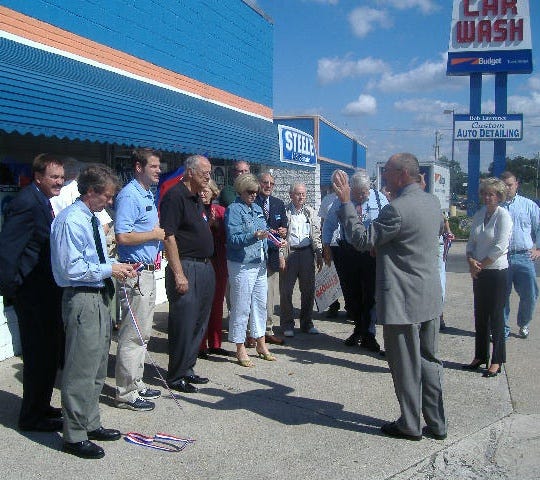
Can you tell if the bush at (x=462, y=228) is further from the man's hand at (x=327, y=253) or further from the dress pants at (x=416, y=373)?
the dress pants at (x=416, y=373)

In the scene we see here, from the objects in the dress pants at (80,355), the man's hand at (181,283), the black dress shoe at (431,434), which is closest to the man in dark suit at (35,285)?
the dress pants at (80,355)

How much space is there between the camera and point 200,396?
5.05 metres

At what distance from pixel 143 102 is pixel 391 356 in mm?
5444

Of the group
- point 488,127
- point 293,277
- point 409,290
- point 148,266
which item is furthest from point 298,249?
point 488,127

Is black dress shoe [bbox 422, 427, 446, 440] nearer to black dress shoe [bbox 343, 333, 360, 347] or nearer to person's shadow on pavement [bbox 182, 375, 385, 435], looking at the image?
person's shadow on pavement [bbox 182, 375, 385, 435]

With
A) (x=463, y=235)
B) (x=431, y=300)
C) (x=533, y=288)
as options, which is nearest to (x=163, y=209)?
(x=431, y=300)

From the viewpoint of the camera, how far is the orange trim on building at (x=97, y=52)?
7.36 metres

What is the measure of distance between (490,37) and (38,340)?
21.6 metres

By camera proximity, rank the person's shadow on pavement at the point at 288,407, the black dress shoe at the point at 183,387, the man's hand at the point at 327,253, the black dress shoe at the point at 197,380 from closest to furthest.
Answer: the person's shadow on pavement at the point at 288,407
the black dress shoe at the point at 183,387
the black dress shoe at the point at 197,380
the man's hand at the point at 327,253

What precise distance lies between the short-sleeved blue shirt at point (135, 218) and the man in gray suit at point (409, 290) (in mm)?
1551

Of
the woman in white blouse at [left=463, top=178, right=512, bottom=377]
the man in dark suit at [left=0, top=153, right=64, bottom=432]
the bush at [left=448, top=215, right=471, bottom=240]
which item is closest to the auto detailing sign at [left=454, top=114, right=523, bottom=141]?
the bush at [left=448, top=215, right=471, bottom=240]

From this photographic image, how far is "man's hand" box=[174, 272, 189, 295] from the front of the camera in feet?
16.3

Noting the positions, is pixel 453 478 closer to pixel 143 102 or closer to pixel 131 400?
pixel 131 400

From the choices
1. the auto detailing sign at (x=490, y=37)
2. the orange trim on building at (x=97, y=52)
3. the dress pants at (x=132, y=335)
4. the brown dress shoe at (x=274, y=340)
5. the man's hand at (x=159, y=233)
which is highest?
the auto detailing sign at (x=490, y=37)
